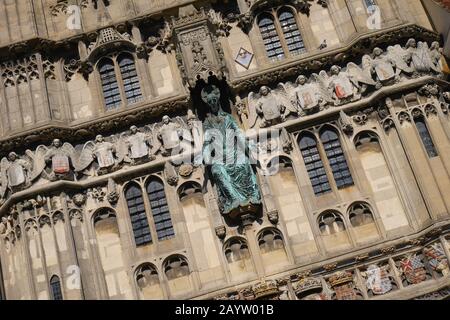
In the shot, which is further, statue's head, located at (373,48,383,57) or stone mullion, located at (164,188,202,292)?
statue's head, located at (373,48,383,57)

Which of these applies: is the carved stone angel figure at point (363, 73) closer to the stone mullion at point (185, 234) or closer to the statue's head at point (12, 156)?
the stone mullion at point (185, 234)

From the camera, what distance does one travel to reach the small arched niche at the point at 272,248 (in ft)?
58.2

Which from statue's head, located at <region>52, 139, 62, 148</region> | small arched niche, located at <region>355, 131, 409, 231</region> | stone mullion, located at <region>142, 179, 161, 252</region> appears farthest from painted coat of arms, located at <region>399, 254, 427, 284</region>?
statue's head, located at <region>52, 139, 62, 148</region>

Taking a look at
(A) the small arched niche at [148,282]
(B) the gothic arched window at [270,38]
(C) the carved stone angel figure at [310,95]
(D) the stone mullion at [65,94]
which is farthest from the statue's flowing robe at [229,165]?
(D) the stone mullion at [65,94]

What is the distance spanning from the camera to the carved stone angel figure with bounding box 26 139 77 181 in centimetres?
1845

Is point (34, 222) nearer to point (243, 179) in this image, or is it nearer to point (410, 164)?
point (243, 179)

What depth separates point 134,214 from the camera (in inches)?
735

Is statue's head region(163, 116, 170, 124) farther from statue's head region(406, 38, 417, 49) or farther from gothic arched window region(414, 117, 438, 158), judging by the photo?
statue's head region(406, 38, 417, 49)

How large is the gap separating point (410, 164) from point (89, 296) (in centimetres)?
852

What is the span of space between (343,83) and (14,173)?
29.4 feet

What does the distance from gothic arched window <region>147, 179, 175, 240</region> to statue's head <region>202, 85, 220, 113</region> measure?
244 cm

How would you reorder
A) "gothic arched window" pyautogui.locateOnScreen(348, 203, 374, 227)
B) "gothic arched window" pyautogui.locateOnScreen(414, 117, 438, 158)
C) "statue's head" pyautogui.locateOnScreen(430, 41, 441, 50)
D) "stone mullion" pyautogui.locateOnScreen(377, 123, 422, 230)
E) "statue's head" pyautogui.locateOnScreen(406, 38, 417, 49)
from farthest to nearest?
1. "statue's head" pyautogui.locateOnScreen(430, 41, 441, 50)
2. "statue's head" pyautogui.locateOnScreen(406, 38, 417, 49)
3. "gothic arched window" pyautogui.locateOnScreen(348, 203, 374, 227)
4. "gothic arched window" pyautogui.locateOnScreen(414, 117, 438, 158)
5. "stone mullion" pyautogui.locateOnScreen(377, 123, 422, 230)

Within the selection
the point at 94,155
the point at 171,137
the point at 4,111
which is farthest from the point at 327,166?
the point at 4,111

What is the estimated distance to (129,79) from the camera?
806 inches
